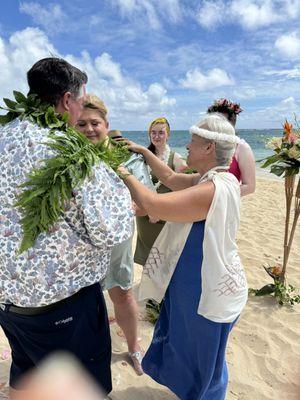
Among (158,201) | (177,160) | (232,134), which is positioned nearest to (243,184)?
(177,160)

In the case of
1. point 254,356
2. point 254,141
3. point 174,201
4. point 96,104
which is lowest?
point 254,356

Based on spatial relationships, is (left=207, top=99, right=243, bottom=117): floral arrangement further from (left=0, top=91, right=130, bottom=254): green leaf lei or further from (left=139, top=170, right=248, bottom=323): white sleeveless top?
(left=0, top=91, right=130, bottom=254): green leaf lei

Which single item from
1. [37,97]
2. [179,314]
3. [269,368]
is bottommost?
[269,368]

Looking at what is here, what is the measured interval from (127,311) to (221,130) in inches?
64.9

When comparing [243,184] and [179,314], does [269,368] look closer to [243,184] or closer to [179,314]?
[179,314]

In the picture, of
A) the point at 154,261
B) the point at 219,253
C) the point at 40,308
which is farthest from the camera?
the point at 154,261

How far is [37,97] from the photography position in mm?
1658

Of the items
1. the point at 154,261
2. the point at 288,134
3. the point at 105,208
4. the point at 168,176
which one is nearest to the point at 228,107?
the point at 288,134

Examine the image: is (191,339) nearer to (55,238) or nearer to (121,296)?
(121,296)

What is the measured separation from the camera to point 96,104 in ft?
8.18

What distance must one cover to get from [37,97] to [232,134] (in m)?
1.09

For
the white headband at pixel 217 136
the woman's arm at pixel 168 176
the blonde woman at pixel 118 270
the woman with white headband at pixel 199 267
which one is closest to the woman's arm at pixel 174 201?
the woman with white headband at pixel 199 267

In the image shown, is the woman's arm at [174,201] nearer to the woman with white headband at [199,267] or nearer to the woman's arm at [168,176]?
the woman with white headband at [199,267]

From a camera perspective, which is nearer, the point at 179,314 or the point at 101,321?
the point at 101,321
